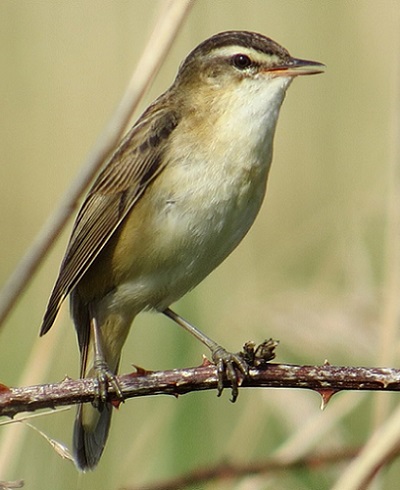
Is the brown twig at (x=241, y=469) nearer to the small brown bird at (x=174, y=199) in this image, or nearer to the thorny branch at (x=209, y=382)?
the small brown bird at (x=174, y=199)

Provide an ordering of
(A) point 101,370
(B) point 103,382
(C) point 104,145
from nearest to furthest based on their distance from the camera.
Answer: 1. (C) point 104,145
2. (B) point 103,382
3. (A) point 101,370

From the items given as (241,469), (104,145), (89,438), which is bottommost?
(89,438)

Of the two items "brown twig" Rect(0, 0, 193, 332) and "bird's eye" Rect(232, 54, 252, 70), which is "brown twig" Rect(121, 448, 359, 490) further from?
"bird's eye" Rect(232, 54, 252, 70)

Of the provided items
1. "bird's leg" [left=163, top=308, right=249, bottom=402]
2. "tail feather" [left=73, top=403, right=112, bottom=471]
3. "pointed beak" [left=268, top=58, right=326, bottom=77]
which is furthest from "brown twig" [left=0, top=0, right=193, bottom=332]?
"tail feather" [left=73, top=403, right=112, bottom=471]

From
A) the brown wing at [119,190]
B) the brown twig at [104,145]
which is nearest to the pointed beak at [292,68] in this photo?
the brown wing at [119,190]

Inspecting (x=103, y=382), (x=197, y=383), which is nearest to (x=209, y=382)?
(x=197, y=383)

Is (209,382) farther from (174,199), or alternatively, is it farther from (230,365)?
(174,199)

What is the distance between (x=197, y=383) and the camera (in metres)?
2.39

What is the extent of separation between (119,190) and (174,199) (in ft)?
0.87

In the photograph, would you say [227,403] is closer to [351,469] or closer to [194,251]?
[194,251]

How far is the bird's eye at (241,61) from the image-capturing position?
3.62m

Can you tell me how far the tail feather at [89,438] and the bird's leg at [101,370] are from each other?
0.19m

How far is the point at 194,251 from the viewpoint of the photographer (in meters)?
3.52

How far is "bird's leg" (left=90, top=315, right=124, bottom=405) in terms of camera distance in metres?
2.64
